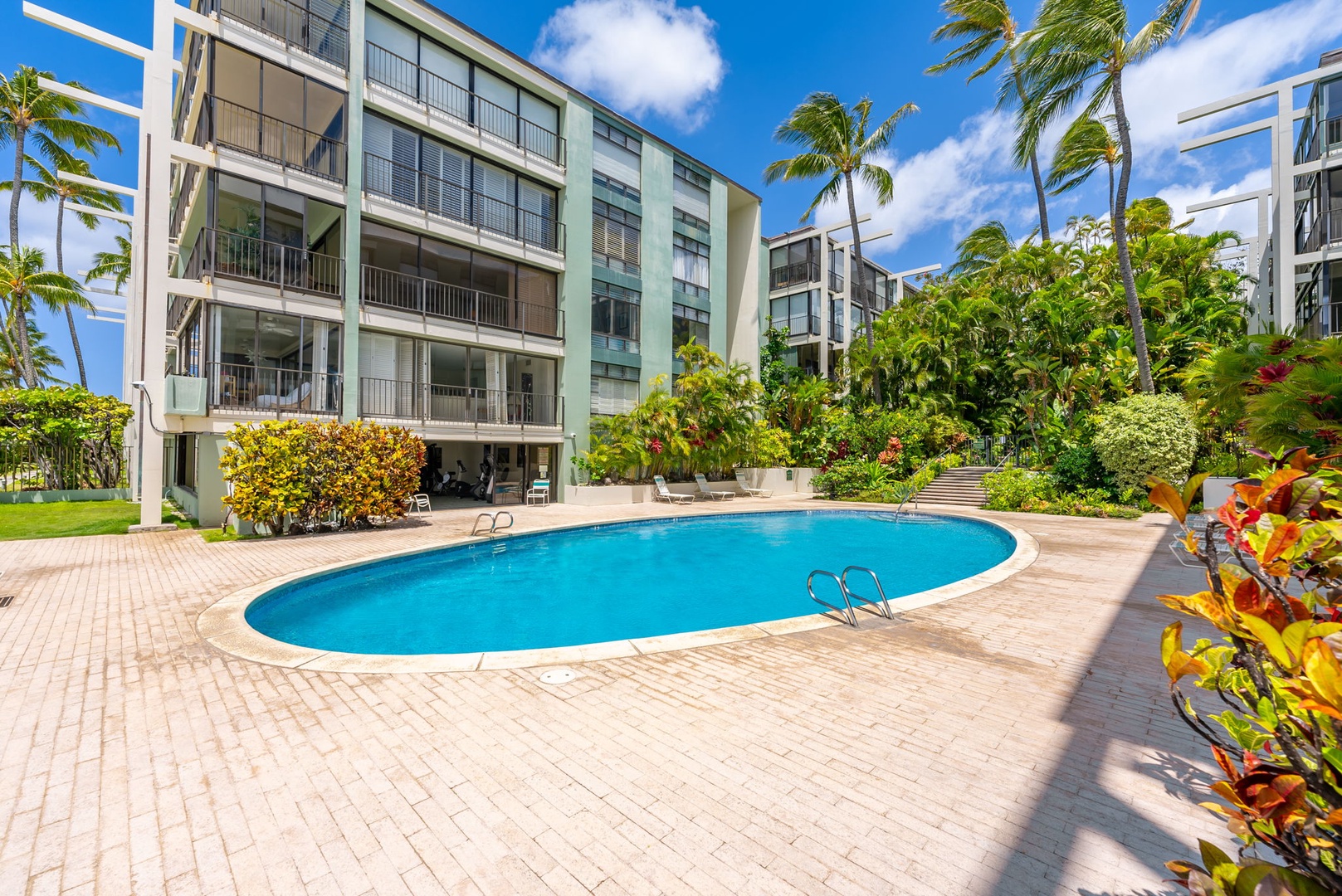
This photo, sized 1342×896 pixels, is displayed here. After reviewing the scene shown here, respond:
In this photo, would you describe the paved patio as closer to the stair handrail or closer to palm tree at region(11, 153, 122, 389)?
the stair handrail

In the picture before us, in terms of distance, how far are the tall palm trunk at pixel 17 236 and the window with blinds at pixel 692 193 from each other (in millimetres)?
26738

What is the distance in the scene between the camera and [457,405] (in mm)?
18094

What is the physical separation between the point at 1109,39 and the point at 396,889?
2244cm

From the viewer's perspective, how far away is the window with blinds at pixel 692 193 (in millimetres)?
25094

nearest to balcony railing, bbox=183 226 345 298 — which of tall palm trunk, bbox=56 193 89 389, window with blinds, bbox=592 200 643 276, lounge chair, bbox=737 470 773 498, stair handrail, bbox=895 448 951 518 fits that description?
window with blinds, bbox=592 200 643 276

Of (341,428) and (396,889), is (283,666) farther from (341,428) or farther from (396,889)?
(341,428)

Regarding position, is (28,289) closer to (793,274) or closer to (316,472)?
(316,472)

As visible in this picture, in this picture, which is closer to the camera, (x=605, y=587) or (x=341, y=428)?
(x=605, y=587)

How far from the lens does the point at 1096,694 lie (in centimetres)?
429

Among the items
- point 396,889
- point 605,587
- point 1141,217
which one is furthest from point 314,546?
point 1141,217

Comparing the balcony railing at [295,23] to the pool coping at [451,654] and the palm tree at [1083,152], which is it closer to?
the pool coping at [451,654]

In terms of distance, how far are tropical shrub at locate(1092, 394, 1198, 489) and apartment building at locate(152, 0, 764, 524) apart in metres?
15.5

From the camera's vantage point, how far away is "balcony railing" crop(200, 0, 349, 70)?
1400 cm

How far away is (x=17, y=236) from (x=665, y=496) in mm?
29821
